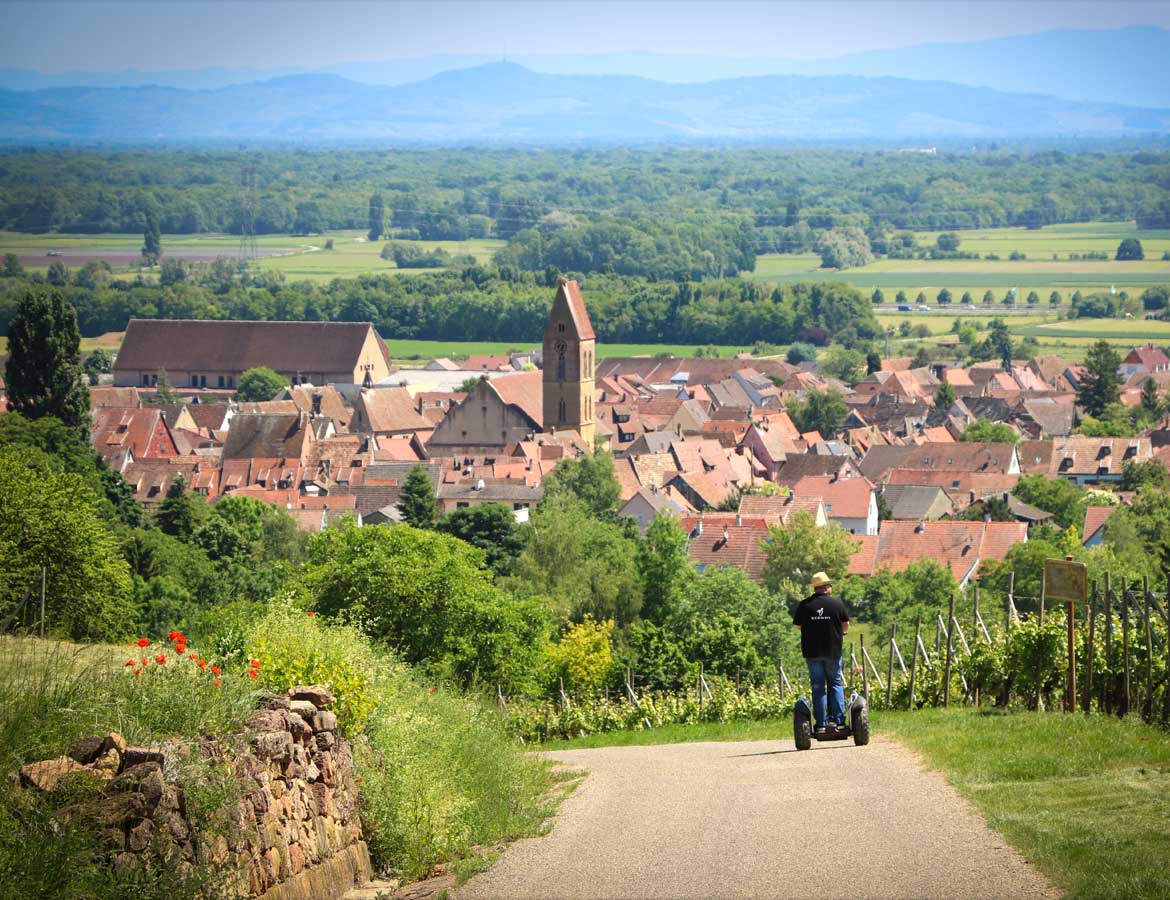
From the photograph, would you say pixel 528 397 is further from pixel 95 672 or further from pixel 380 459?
pixel 95 672

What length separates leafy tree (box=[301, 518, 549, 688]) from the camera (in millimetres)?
31062

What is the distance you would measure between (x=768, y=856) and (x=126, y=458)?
80.3 metres

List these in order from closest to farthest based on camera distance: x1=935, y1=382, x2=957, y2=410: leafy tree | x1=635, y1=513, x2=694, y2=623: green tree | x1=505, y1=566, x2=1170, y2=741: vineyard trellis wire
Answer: x1=505, y1=566, x2=1170, y2=741: vineyard trellis wire < x1=635, y1=513, x2=694, y2=623: green tree < x1=935, y1=382, x2=957, y2=410: leafy tree

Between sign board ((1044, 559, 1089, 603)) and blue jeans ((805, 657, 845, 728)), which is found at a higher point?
sign board ((1044, 559, 1089, 603))

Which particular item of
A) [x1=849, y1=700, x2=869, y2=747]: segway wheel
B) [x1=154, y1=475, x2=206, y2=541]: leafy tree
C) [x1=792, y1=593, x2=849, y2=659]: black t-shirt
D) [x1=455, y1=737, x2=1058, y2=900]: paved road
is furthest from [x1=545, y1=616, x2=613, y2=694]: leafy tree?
[x1=154, y1=475, x2=206, y2=541]: leafy tree

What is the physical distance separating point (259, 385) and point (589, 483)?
195 feet

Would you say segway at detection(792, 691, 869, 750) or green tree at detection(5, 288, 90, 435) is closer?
segway at detection(792, 691, 869, 750)

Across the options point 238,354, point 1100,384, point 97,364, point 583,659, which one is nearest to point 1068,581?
point 583,659

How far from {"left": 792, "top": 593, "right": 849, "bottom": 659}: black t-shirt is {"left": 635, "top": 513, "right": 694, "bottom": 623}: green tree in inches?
1460

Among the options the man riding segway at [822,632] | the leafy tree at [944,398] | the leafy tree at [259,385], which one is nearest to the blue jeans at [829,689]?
the man riding segway at [822,632]

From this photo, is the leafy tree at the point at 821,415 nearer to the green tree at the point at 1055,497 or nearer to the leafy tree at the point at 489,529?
the green tree at the point at 1055,497

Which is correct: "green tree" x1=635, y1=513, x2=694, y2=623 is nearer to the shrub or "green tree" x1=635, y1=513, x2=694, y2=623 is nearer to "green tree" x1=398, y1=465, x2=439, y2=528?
"green tree" x1=398, y1=465, x2=439, y2=528

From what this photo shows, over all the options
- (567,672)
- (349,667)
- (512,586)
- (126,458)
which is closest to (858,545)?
(512,586)

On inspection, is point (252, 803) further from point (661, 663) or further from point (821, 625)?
point (661, 663)
